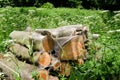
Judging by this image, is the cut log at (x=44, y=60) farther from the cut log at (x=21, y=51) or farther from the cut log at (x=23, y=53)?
the cut log at (x=21, y=51)

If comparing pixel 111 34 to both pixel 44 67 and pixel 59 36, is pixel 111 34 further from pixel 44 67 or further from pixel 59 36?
pixel 44 67

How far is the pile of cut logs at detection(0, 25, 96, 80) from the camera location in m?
6.57

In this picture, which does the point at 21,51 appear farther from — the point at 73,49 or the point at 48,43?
the point at 73,49

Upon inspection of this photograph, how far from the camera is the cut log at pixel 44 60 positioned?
664cm

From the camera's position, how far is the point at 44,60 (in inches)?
263

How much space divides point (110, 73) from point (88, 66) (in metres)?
0.36

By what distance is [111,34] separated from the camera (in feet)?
24.2

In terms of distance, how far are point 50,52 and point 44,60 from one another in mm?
298

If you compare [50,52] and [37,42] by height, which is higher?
[37,42]

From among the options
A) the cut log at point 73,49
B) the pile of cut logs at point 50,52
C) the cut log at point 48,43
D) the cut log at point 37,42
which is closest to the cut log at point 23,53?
the pile of cut logs at point 50,52

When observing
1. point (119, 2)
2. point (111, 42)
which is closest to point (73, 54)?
point (111, 42)

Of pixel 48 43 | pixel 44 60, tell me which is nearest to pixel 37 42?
pixel 48 43

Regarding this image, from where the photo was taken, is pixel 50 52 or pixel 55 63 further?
pixel 50 52

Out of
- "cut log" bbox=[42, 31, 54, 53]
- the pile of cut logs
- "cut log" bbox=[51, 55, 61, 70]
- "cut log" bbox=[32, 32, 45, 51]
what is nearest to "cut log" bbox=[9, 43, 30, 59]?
the pile of cut logs
